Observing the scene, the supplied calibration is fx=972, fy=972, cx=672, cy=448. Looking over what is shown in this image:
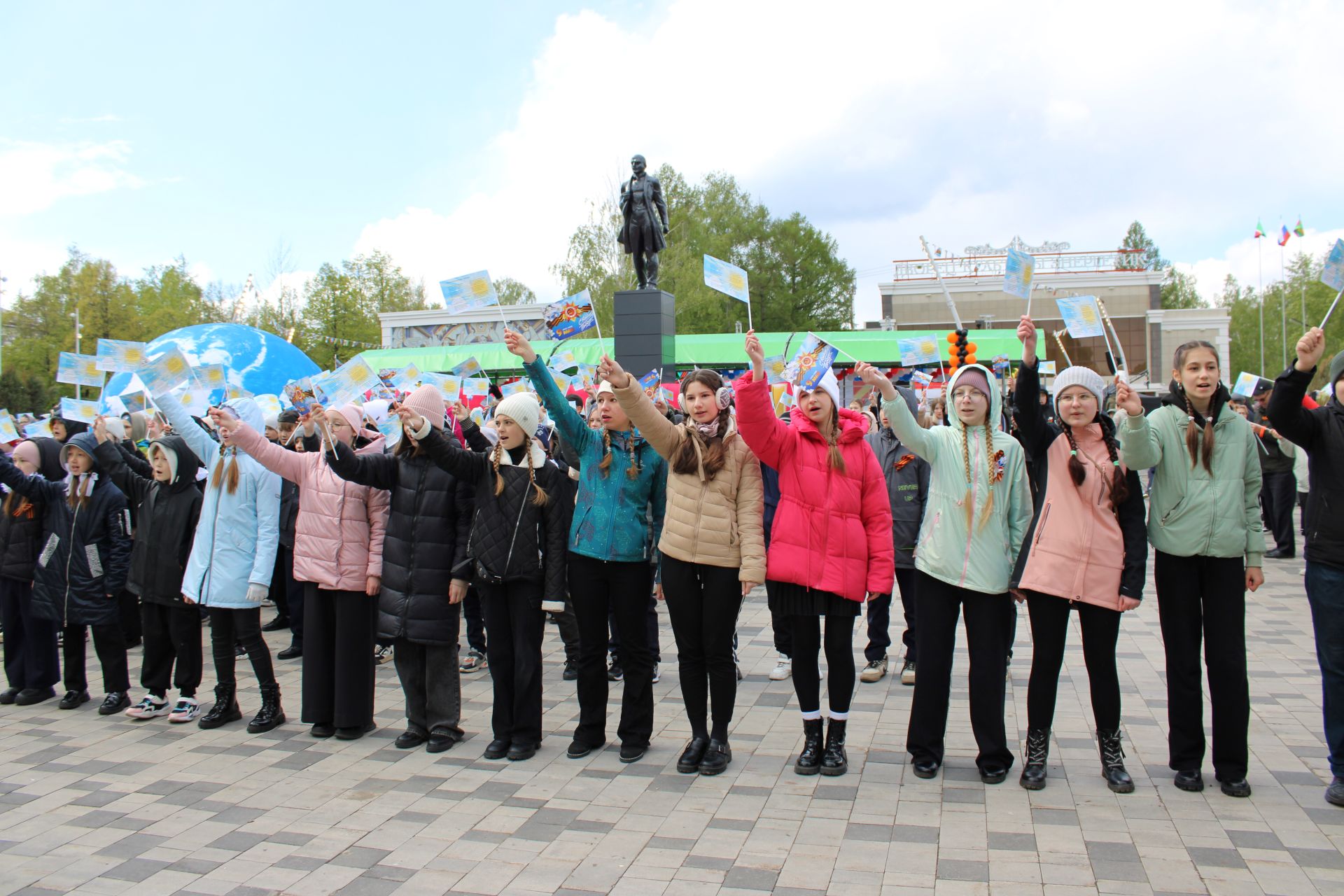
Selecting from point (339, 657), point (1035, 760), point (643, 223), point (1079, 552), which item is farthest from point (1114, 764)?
point (643, 223)

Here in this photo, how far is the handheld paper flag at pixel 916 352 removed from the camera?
13.6 metres

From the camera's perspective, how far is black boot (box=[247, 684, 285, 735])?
604 cm

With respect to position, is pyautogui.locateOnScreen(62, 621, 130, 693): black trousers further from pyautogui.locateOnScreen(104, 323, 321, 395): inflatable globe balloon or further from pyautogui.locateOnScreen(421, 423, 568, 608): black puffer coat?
pyautogui.locateOnScreen(104, 323, 321, 395): inflatable globe balloon

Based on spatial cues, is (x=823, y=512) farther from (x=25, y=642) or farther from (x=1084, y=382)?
(x=25, y=642)

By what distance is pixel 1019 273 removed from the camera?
638cm

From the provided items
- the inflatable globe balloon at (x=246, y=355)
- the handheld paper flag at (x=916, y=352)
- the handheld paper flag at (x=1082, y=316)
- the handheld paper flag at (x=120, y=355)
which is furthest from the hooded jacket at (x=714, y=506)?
the inflatable globe balloon at (x=246, y=355)

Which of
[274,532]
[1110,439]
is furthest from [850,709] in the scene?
[274,532]

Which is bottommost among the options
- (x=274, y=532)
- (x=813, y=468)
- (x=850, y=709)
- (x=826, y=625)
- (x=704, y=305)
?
(x=850, y=709)

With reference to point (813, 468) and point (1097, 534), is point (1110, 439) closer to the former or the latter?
point (1097, 534)

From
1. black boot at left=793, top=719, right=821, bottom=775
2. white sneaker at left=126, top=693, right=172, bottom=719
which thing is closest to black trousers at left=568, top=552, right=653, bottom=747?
black boot at left=793, top=719, right=821, bottom=775

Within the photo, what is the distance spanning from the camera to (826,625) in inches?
200

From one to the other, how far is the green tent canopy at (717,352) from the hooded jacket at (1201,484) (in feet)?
76.1

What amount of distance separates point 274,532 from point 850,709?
3824 millimetres

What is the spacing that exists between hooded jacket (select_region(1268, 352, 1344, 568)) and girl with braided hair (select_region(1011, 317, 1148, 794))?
70 cm
